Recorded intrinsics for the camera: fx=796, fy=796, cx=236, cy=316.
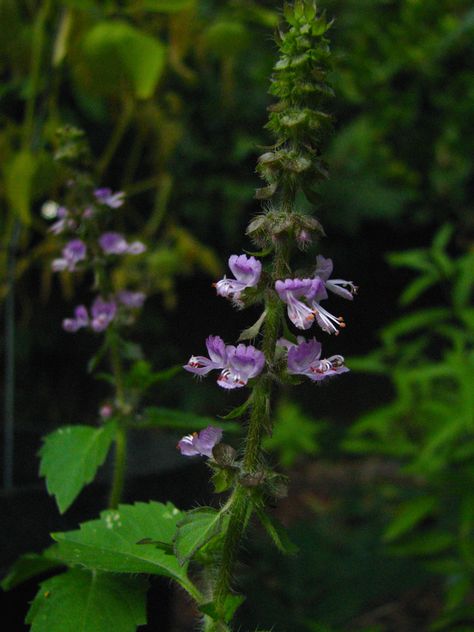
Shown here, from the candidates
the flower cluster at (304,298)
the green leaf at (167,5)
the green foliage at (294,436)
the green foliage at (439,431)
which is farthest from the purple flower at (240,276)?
the green foliage at (294,436)

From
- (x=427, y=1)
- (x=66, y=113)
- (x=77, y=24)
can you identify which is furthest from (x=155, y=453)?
(x=427, y=1)

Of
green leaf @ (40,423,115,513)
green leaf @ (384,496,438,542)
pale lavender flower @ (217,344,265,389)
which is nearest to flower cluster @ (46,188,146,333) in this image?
green leaf @ (40,423,115,513)

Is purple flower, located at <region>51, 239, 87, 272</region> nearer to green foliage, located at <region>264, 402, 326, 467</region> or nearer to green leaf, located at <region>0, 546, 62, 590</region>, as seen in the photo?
green leaf, located at <region>0, 546, 62, 590</region>

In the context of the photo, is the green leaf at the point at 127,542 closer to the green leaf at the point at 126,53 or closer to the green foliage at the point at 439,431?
the green leaf at the point at 126,53

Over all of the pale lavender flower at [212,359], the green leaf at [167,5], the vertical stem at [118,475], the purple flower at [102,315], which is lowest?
the vertical stem at [118,475]

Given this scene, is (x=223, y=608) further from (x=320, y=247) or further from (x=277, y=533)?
(x=320, y=247)

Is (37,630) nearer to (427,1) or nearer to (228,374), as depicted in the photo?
(228,374)

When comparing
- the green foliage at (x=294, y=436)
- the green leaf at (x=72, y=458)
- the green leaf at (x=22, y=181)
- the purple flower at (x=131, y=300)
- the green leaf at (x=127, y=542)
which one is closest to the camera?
the green leaf at (x=127, y=542)
